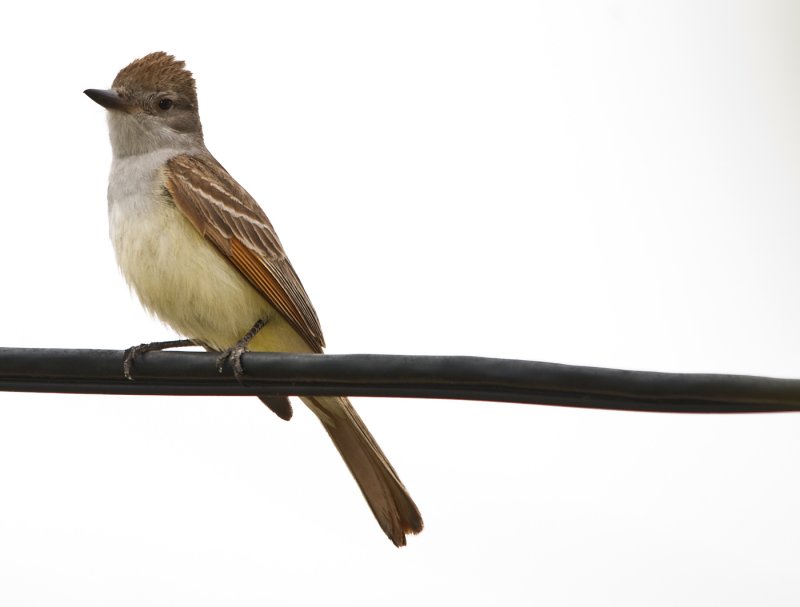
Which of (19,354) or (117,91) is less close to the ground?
(117,91)

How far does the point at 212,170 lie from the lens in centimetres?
680

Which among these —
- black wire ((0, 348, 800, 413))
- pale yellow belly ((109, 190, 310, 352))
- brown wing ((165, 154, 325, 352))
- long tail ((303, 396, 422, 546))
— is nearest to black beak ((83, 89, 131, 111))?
brown wing ((165, 154, 325, 352))

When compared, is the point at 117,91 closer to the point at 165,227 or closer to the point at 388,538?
the point at 165,227

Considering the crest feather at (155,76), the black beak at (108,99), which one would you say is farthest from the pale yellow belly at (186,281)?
the crest feather at (155,76)

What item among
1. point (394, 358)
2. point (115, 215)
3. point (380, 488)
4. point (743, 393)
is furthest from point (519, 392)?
point (115, 215)

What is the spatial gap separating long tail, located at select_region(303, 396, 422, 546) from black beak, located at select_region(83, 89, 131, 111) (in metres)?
2.28

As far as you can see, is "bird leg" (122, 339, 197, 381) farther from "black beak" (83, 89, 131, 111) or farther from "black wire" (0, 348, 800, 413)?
"black beak" (83, 89, 131, 111)

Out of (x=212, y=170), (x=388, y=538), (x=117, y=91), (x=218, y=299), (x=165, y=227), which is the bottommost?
(x=388, y=538)

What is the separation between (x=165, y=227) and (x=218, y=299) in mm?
481

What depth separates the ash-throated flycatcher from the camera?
230 inches

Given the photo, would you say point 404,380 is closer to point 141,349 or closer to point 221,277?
point 141,349

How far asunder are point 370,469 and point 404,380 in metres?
2.32

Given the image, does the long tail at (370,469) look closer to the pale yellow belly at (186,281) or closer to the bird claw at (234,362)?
the pale yellow belly at (186,281)

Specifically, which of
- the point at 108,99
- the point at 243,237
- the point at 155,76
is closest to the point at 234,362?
the point at 243,237
